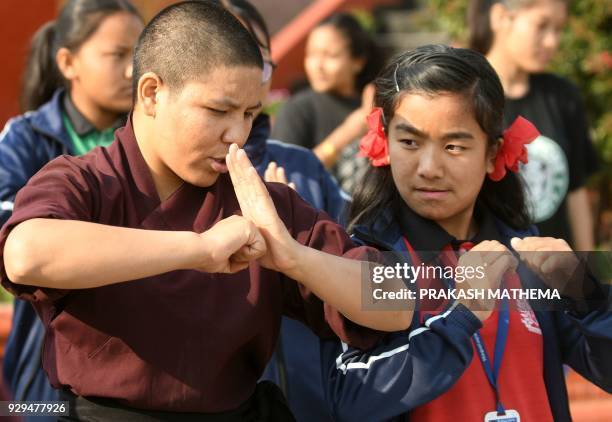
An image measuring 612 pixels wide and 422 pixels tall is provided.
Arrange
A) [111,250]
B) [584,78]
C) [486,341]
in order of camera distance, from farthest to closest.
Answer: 1. [584,78]
2. [486,341]
3. [111,250]

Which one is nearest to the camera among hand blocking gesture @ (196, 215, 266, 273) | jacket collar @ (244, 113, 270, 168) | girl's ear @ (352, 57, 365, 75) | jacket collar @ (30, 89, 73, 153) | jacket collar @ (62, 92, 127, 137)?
hand blocking gesture @ (196, 215, 266, 273)

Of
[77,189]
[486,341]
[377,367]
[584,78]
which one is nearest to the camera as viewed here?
[77,189]

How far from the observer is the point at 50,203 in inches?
91.7

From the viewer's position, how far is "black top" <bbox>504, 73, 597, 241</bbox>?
4.65 metres

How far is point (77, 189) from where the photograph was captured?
7.94ft

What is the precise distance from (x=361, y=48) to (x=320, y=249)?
3697mm

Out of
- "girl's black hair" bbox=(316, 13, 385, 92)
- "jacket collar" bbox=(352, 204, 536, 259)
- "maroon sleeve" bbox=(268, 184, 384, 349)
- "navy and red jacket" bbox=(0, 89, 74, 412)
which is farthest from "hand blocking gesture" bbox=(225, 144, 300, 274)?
"girl's black hair" bbox=(316, 13, 385, 92)

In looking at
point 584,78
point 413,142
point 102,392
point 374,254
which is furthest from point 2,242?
point 584,78

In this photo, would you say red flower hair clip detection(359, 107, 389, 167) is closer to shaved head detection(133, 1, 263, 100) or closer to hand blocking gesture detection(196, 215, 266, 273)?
shaved head detection(133, 1, 263, 100)

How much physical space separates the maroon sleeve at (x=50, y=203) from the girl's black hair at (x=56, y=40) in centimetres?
178

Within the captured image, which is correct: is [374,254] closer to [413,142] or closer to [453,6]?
[413,142]

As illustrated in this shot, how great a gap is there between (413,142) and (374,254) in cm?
44

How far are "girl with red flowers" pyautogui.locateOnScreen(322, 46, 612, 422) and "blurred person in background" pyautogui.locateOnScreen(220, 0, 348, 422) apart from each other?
0.37 meters

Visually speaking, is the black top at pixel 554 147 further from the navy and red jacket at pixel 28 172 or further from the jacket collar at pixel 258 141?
the navy and red jacket at pixel 28 172
